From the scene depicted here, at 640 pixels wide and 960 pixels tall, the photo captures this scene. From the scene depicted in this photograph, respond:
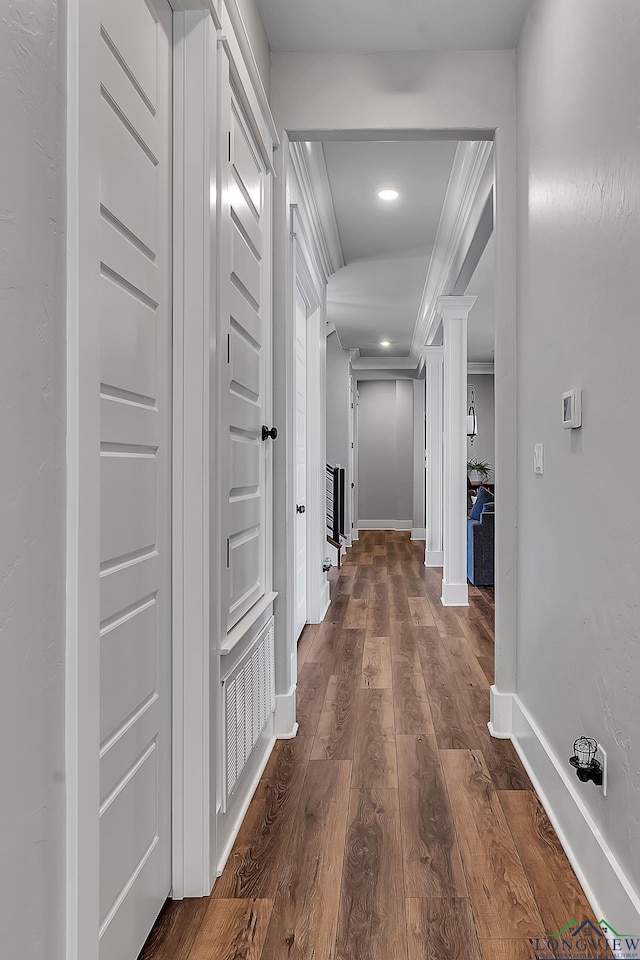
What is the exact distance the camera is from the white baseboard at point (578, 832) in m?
1.50

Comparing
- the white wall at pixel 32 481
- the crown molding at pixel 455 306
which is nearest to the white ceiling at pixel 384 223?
the crown molding at pixel 455 306

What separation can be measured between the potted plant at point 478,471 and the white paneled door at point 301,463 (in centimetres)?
635

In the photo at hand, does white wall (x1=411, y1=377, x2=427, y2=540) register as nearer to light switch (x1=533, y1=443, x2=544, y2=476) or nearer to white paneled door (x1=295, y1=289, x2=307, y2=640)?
white paneled door (x1=295, y1=289, x2=307, y2=640)

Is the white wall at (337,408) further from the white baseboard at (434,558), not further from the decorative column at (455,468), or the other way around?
the decorative column at (455,468)

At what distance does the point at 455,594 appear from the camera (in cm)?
562

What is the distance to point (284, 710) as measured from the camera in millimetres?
2818

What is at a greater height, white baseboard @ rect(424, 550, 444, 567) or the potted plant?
the potted plant

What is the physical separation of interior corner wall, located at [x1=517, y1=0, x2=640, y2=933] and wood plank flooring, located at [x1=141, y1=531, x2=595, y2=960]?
0.17 meters

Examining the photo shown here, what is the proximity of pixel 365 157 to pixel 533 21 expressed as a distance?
58.8 inches

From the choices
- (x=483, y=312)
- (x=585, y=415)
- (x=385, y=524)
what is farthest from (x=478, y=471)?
(x=585, y=415)

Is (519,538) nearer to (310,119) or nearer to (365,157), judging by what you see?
(310,119)

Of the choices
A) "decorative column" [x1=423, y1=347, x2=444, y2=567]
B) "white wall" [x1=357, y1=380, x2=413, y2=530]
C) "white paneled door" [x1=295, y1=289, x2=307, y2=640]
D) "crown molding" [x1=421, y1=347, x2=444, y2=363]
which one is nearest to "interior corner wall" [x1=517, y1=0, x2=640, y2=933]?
"white paneled door" [x1=295, y1=289, x2=307, y2=640]

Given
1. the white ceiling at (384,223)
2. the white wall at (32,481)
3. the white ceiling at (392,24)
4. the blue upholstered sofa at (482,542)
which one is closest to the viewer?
the white wall at (32,481)

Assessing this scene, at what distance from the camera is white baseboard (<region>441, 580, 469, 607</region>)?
221 inches
